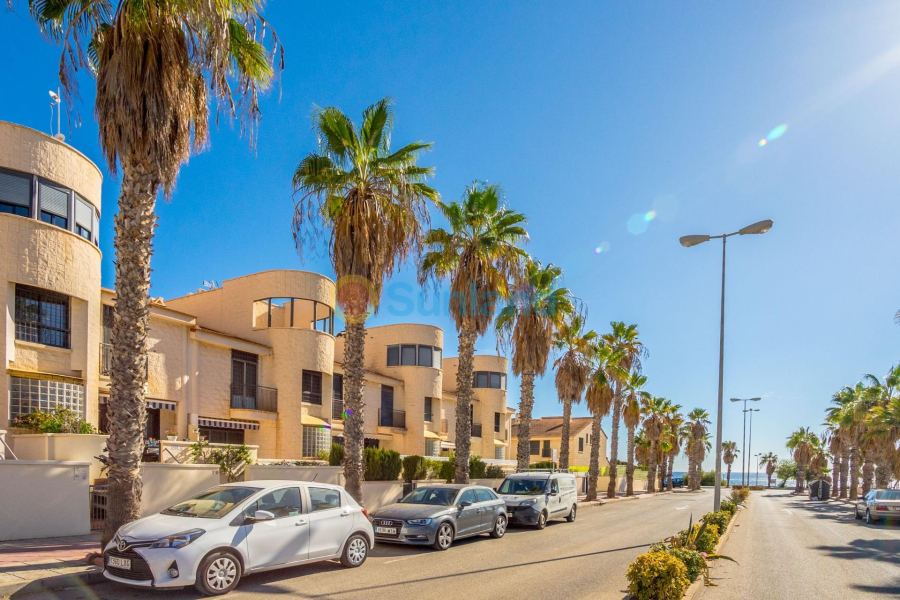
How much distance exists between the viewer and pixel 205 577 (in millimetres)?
8688

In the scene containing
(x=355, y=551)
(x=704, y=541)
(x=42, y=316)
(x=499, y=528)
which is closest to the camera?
(x=355, y=551)

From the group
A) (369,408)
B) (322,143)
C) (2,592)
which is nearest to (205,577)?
(2,592)

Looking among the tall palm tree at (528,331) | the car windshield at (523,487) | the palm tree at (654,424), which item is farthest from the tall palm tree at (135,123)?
the palm tree at (654,424)

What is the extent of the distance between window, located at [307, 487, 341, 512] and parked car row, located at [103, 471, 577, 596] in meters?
0.02

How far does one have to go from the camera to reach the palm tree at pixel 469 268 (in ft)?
72.2

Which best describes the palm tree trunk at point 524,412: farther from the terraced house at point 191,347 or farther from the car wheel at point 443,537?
the car wheel at point 443,537

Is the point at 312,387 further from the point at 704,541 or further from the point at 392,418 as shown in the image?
the point at 704,541

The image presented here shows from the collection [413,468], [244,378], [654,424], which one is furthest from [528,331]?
[654,424]

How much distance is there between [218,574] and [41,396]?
10695 millimetres

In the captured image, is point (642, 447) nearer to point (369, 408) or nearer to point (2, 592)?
point (369, 408)

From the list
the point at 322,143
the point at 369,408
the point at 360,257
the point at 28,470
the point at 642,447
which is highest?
the point at 322,143

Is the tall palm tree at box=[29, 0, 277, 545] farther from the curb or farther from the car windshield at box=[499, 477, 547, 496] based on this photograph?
the car windshield at box=[499, 477, 547, 496]

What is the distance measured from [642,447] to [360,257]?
57.7 metres

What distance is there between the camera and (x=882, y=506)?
25438mm
